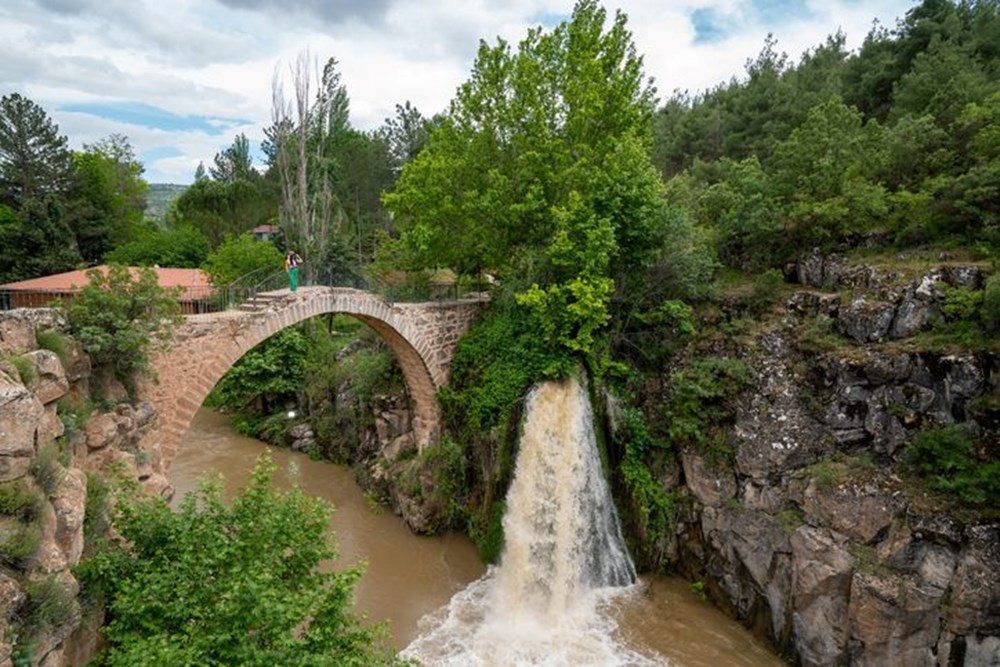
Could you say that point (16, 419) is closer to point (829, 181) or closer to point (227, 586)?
point (227, 586)

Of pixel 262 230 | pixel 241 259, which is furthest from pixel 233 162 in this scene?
pixel 241 259

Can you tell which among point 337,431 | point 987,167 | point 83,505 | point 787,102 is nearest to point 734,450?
point 987,167

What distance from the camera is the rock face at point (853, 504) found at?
763 cm

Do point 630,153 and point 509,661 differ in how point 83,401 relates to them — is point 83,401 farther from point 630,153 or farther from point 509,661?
point 630,153

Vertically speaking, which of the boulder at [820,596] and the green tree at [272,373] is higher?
the green tree at [272,373]

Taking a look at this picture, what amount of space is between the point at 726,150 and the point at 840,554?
22.8m

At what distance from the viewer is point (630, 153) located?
11.9 m

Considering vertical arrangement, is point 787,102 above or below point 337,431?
above

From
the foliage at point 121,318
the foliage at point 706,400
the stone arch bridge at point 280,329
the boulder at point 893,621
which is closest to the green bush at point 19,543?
the foliage at point 121,318

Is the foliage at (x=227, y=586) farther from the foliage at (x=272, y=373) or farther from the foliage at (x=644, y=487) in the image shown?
the foliage at (x=272, y=373)

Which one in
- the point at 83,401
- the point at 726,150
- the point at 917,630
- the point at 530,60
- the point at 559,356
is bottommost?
the point at 917,630

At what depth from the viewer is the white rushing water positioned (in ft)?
29.1

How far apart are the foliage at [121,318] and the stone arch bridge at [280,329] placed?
0.55 meters

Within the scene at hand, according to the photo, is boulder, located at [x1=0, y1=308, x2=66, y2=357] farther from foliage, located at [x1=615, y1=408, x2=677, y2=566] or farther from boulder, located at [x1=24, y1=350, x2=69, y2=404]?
foliage, located at [x1=615, y1=408, x2=677, y2=566]
